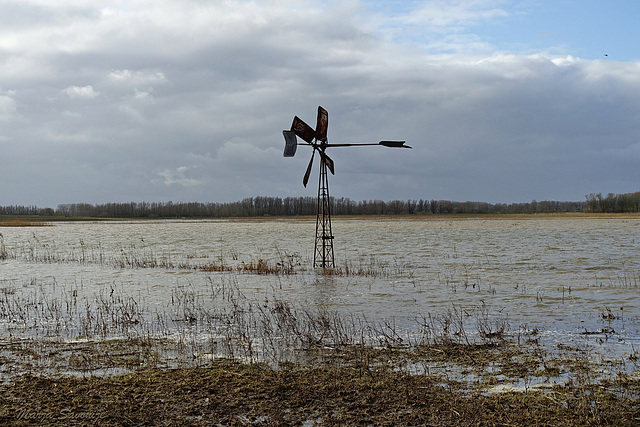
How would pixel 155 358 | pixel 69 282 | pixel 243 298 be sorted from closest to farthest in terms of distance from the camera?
pixel 155 358 < pixel 243 298 < pixel 69 282

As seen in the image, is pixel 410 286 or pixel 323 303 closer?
pixel 323 303

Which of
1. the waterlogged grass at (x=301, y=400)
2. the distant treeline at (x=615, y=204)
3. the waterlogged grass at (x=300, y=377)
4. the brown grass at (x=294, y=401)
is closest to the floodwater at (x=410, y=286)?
the waterlogged grass at (x=300, y=377)

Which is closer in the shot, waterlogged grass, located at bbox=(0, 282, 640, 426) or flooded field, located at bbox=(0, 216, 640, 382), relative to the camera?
waterlogged grass, located at bbox=(0, 282, 640, 426)

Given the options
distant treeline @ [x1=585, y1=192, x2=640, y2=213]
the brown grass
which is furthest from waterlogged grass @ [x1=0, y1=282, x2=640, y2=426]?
distant treeline @ [x1=585, y1=192, x2=640, y2=213]

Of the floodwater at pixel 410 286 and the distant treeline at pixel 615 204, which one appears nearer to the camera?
the floodwater at pixel 410 286

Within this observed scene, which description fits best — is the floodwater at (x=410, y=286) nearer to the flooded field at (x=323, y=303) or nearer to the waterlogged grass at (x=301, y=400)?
the flooded field at (x=323, y=303)

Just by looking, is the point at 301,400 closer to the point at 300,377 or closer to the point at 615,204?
the point at 300,377

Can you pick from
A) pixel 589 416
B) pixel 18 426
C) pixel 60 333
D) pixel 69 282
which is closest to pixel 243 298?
pixel 60 333

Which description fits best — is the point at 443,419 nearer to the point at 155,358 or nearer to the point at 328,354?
the point at 328,354

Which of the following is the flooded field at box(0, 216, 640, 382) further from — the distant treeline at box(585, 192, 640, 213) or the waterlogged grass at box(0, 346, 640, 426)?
the distant treeline at box(585, 192, 640, 213)

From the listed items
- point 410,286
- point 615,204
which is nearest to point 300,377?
point 410,286

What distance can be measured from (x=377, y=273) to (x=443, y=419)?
1641 centimetres

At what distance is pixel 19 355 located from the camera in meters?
9.13

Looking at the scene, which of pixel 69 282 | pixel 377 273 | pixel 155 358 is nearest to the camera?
pixel 155 358
